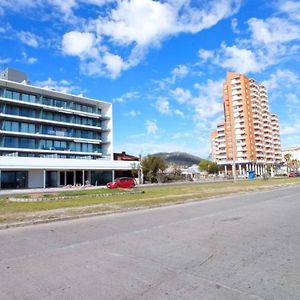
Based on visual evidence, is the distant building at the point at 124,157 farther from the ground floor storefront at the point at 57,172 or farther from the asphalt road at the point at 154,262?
the asphalt road at the point at 154,262

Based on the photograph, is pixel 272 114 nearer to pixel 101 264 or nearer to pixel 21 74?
pixel 21 74

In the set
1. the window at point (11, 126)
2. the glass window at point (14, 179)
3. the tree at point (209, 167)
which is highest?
the window at point (11, 126)

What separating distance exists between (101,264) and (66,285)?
1284 millimetres

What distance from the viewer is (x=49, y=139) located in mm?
72062

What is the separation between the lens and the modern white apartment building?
196 ft

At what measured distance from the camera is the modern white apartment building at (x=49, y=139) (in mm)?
59738

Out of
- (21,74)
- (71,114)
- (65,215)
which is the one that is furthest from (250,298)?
(21,74)

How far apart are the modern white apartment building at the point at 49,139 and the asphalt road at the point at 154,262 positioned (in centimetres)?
4838

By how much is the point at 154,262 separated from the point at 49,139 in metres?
68.4

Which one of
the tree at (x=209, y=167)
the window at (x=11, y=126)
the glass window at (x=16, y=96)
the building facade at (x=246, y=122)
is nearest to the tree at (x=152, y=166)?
the window at (x=11, y=126)

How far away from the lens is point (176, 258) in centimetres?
711

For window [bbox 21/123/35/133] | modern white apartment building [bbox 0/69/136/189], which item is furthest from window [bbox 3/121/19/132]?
window [bbox 21/123/35/133]

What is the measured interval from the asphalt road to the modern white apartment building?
48381 mm

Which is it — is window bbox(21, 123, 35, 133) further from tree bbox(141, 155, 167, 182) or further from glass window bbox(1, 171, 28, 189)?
tree bbox(141, 155, 167, 182)
